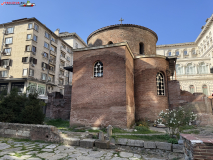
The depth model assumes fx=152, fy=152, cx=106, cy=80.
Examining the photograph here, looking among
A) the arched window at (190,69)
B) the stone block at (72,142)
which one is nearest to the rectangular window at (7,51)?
the stone block at (72,142)

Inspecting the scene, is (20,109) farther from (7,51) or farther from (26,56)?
(7,51)

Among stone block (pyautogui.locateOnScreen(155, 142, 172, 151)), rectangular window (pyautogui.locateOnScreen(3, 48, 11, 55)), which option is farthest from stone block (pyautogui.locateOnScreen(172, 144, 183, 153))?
rectangular window (pyautogui.locateOnScreen(3, 48, 11, 55))

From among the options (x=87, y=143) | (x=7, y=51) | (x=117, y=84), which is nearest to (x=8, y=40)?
(x=7, y=51)

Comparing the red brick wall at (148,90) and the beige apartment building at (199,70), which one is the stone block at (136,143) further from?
the beige apartment building at (199,70)

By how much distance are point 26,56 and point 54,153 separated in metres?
25.3

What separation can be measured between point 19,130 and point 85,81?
5808 millimetres

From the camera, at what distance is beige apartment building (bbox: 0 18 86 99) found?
2627 cm

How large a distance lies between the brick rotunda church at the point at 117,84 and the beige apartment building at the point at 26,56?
53.8 feet

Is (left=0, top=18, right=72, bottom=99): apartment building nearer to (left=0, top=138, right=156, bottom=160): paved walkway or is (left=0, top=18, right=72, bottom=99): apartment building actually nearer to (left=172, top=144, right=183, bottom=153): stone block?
(left=0, top=138, right=156, bottom=160): paved walkway

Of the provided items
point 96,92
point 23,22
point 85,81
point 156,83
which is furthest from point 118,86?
point 23,22

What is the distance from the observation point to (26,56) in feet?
87.5

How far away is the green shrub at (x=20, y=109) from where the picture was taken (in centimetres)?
907

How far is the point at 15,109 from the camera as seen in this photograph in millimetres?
A: 9594

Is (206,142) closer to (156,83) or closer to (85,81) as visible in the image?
(85,81)
